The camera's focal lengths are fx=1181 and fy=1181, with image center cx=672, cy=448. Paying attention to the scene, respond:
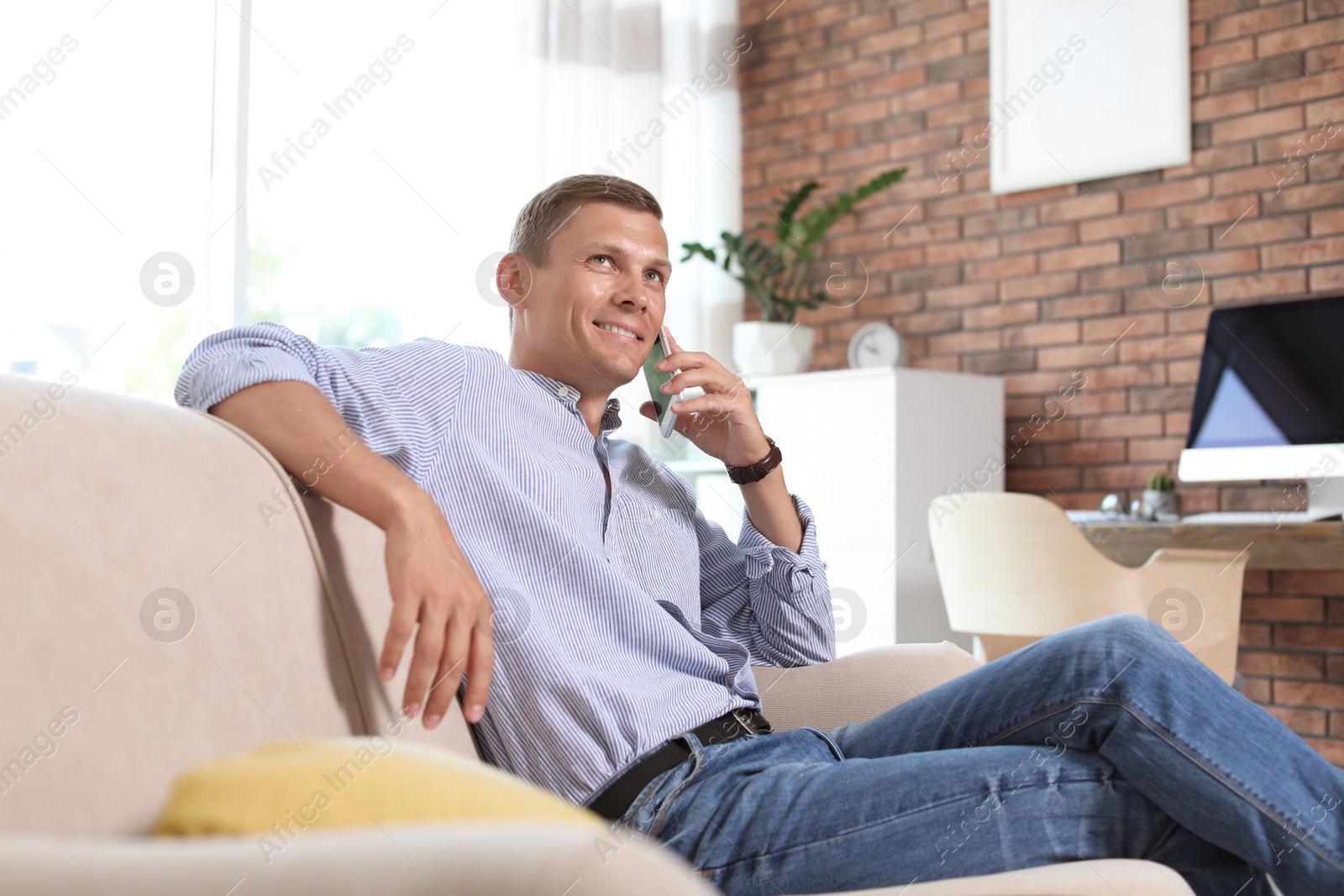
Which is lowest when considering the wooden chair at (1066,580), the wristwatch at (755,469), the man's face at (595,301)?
the wooden chair at (1066,580)

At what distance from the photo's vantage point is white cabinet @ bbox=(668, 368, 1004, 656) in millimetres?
3721

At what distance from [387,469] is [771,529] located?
759 mm

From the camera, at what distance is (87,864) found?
48cm

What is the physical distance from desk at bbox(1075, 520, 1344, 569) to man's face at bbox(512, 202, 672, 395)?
1726 mm

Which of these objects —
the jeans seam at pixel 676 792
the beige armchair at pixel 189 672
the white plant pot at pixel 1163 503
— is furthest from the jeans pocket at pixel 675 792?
the white plant pot at pixel 1163 503

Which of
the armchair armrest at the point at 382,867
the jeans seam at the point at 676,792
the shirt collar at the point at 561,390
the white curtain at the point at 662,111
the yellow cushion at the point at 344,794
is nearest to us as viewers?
the armchair armrest at the point at 382,867

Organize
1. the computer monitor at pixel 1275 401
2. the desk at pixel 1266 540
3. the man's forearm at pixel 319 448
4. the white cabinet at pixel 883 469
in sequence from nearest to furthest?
1. the man's forearm at pixel 319 448
2. the desk at pixel 1266 540
3. the computer monitor at pixel 1275 401
4. the white cabinet at pixel 883 469

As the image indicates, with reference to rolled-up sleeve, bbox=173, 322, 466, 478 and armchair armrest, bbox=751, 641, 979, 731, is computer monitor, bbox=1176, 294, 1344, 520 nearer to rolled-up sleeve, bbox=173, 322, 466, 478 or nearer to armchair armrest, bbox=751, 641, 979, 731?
armchair armrest, bbox=751, 641, 979, 731

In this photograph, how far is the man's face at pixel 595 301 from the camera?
161cm

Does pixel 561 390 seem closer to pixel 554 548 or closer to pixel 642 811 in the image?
pixel 554 548

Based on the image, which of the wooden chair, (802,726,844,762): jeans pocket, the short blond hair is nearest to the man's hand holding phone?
the short blond hair

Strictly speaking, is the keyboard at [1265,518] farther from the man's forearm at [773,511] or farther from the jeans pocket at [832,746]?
the jeans pocket at [832,746]

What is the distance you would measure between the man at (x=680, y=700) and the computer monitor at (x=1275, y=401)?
6.98 ft

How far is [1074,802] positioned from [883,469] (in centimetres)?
265
